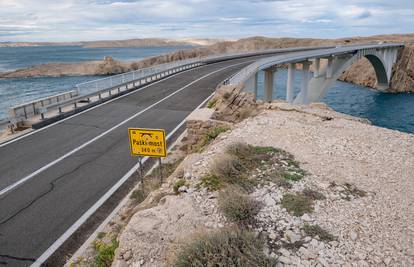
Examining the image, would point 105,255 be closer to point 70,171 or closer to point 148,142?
point 148,142

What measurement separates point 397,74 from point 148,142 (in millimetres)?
75590

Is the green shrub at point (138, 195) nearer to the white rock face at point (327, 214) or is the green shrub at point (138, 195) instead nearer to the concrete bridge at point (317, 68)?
the white rock face at point (327, 214)

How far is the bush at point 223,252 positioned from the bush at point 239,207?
93 centimetres

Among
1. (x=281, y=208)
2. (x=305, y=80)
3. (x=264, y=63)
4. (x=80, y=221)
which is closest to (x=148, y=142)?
(x=80, y=221)

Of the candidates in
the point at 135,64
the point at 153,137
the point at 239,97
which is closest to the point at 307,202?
the point at 153,137

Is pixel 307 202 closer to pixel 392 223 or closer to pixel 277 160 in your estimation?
pixel 392 223

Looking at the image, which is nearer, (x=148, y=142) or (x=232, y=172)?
(x=232, y=172)

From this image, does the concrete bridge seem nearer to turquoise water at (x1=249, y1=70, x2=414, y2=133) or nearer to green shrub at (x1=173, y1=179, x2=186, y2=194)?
turquoise water at (x1=249, y1=70, x2=414, y2=133)

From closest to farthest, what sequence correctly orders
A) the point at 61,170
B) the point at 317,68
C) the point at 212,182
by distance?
the point at 212,182
the point at 61,170
the point at 317,68

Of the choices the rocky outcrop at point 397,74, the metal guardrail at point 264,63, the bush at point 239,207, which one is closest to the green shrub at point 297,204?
the bush at point 239,207

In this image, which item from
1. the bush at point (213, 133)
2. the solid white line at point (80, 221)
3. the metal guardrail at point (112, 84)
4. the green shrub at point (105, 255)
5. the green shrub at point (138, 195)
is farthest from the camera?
the metal guardrail at point (112, 84)

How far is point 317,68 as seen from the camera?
50250 millimetres

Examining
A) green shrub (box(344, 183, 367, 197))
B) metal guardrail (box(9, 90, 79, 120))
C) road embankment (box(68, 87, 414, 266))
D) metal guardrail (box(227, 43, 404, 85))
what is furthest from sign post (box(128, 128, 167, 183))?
metal guardrail (box(227, 43, 404, 85))

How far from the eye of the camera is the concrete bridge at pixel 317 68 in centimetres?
3145
